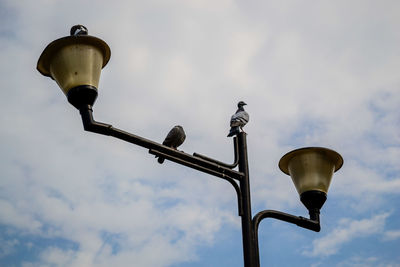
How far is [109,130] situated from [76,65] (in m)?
0.55

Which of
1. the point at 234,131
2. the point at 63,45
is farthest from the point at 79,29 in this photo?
the point at 234,131

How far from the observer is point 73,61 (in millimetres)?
4164

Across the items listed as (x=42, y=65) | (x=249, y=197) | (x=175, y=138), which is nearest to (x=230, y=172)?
(x=249, y=197)

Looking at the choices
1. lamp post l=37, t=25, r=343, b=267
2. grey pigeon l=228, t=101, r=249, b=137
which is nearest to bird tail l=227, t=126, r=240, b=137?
grey pigeon l=228, t=101, r=249, b=137

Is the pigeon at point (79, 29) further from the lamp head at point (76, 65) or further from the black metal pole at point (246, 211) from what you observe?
the black metal pole at point (246, 211)

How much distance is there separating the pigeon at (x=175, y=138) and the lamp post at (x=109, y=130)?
0.86 feet

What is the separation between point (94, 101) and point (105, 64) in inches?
15.7

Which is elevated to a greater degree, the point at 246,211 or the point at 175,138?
the point at 175,138

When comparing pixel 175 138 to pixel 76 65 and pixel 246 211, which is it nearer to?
pixel 246 211

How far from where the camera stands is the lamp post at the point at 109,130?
13.6 feet

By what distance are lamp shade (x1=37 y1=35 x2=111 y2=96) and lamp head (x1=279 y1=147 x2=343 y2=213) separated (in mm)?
1992

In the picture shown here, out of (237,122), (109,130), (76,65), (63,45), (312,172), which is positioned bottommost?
(109,130)

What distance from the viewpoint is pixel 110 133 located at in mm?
4117

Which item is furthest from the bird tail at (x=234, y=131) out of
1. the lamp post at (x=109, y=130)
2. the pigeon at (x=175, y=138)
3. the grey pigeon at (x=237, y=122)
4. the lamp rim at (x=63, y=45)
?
the lamp rim at (x=63, y=45)
